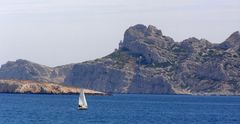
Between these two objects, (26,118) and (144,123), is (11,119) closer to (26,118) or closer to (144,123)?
(26,118)

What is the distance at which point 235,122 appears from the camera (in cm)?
11875

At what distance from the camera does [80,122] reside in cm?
10800

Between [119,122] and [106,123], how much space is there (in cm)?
370

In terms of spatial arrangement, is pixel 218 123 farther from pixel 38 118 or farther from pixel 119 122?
pixel 38 118

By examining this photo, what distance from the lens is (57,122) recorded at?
105125 millimetres

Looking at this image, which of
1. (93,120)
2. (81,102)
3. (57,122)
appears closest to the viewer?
(57,122)

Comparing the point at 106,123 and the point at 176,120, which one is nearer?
the point at 106,123

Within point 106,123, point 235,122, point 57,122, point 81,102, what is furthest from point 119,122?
point 81,102

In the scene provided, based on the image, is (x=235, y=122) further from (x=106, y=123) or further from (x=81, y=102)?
(x=81, y=102)

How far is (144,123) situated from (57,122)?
14.7m

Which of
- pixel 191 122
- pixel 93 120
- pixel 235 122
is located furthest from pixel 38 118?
pixel 235 122

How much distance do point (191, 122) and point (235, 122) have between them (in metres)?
8.75

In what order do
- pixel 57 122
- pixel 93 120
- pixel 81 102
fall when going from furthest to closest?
pixel 81 102, pixel 93 120, pixel 57 122

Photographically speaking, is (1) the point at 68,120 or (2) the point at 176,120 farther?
(2) the point at 176,120
